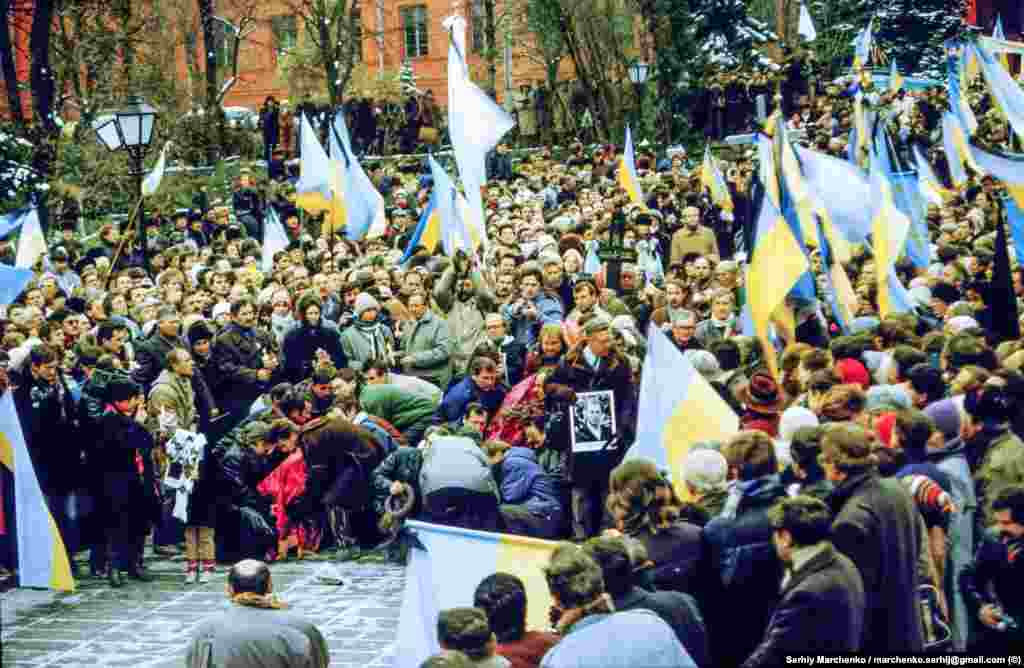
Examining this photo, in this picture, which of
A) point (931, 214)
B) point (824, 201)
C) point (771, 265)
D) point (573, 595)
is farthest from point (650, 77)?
point (573, 595)

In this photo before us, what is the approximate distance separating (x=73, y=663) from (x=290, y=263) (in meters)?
9.24

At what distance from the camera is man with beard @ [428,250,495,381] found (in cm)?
1552

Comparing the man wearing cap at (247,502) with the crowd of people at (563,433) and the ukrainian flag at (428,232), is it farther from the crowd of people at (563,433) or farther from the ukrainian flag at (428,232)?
the ukrainian flag at (428,232)

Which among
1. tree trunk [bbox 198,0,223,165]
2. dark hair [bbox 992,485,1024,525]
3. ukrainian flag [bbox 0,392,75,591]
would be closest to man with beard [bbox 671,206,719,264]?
ukrainian flag [bbox 0,392,75,591]

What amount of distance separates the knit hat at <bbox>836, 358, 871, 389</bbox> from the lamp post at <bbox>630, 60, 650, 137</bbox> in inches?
1125

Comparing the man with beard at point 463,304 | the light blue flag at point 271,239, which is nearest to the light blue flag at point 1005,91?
the man with beard at point 463,304

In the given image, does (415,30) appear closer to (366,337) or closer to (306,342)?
(366,337)

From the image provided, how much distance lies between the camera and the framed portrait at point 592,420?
12.1 meters

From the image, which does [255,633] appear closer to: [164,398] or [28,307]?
[164,398]

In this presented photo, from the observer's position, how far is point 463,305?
52.2ft

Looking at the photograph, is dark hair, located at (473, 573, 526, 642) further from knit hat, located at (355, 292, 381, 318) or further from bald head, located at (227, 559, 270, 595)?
knit hat, located at (355, 292, 381, 318)

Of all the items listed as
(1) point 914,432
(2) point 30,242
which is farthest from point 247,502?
(2) point 30,242

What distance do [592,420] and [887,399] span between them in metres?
3.05

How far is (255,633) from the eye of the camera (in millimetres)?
8141
